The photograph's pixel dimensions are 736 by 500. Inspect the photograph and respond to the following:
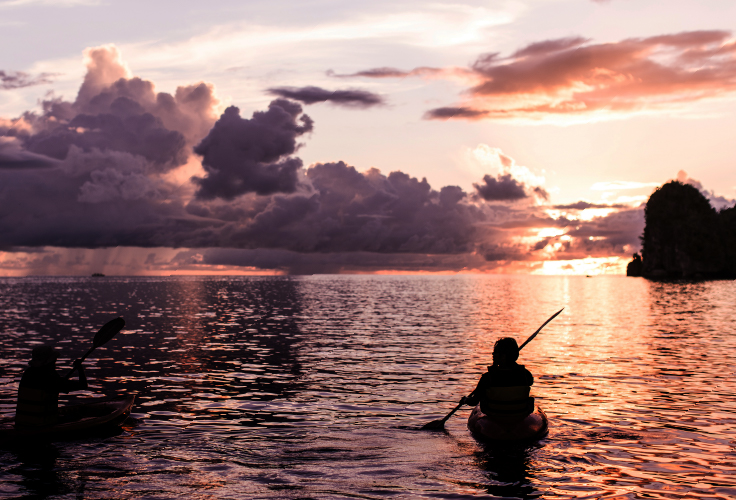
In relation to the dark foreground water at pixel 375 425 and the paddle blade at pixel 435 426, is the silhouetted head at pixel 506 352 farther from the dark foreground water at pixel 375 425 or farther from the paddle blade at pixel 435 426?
the paddle blade at pixel 435 426

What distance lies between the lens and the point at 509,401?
1478 cm

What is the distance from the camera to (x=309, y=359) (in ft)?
101

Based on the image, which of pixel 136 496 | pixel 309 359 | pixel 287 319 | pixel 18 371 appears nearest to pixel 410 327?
pixel 287 319

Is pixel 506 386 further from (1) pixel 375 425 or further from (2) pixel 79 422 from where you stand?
(2) pixel 79 422

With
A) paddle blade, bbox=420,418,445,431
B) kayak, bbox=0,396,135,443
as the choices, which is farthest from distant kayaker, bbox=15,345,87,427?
paddle blade, bbox=420,418,445,431

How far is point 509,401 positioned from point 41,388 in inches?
452

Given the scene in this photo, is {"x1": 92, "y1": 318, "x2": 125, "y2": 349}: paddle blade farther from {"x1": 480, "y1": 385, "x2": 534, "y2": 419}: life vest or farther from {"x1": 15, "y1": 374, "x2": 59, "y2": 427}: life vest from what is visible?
{"x1": 480, "y1": 385, "x2": 534, "y2": 419}: life vest

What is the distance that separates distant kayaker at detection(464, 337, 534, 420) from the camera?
1449 centimetres

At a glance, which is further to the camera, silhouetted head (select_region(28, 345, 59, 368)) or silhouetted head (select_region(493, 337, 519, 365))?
silhouetted head (select_region(493, 337, 519, 365))


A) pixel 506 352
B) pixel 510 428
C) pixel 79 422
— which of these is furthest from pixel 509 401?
pixel 79 422

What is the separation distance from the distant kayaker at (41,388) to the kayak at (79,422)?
0.23m

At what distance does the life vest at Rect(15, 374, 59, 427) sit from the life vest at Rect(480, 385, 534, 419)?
10.8 meters

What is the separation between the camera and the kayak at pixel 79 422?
14.3 meters

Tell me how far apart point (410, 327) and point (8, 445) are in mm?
37892
